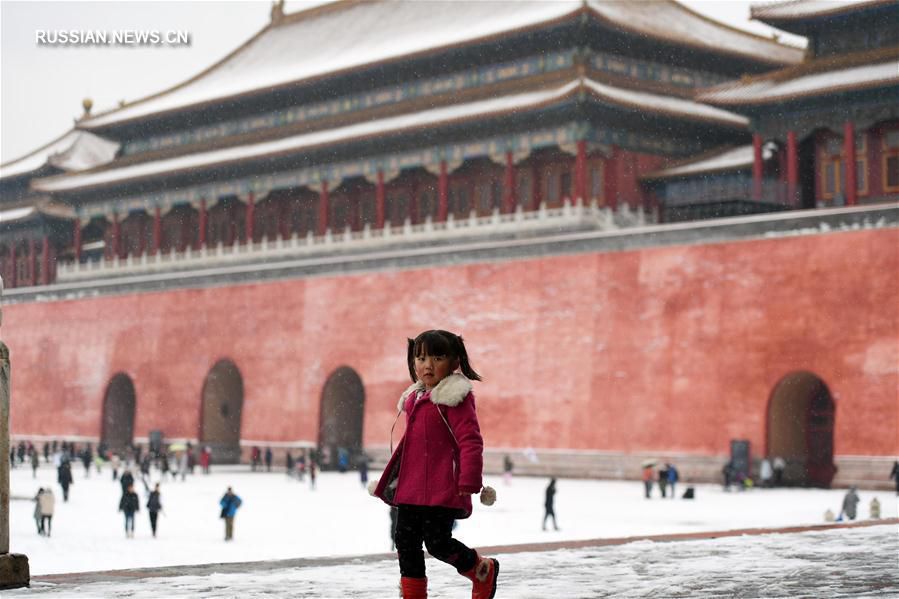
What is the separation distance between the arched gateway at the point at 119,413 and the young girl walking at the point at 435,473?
3696cm

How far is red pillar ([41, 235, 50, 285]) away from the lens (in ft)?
164

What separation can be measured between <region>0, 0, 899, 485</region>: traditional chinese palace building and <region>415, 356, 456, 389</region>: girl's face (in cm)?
2055

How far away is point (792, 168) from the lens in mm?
30438

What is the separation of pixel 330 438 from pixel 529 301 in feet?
24.3

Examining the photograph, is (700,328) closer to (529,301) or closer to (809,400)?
(809,400)

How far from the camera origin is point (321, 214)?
4075 cm

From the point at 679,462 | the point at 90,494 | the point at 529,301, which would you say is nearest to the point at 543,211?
the point at 529,301

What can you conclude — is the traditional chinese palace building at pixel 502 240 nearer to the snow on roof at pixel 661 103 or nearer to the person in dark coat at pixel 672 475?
the snow on roof at pixel 661 103

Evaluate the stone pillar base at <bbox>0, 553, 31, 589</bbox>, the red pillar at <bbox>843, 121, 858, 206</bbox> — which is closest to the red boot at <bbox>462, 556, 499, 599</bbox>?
the stone pillar base at <bbox>0, 553, 31, 589</bbox>

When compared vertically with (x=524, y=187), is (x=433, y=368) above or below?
below

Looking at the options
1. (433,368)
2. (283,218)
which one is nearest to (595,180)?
(283,218)

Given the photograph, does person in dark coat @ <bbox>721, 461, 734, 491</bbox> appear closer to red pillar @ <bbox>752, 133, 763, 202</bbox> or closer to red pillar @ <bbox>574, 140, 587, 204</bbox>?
red pillar @ <bbox>752, 133, 763, 202</bbox>

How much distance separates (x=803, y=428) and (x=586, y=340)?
4.71 metres

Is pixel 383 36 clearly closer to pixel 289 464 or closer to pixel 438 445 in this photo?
pixel 289 464
